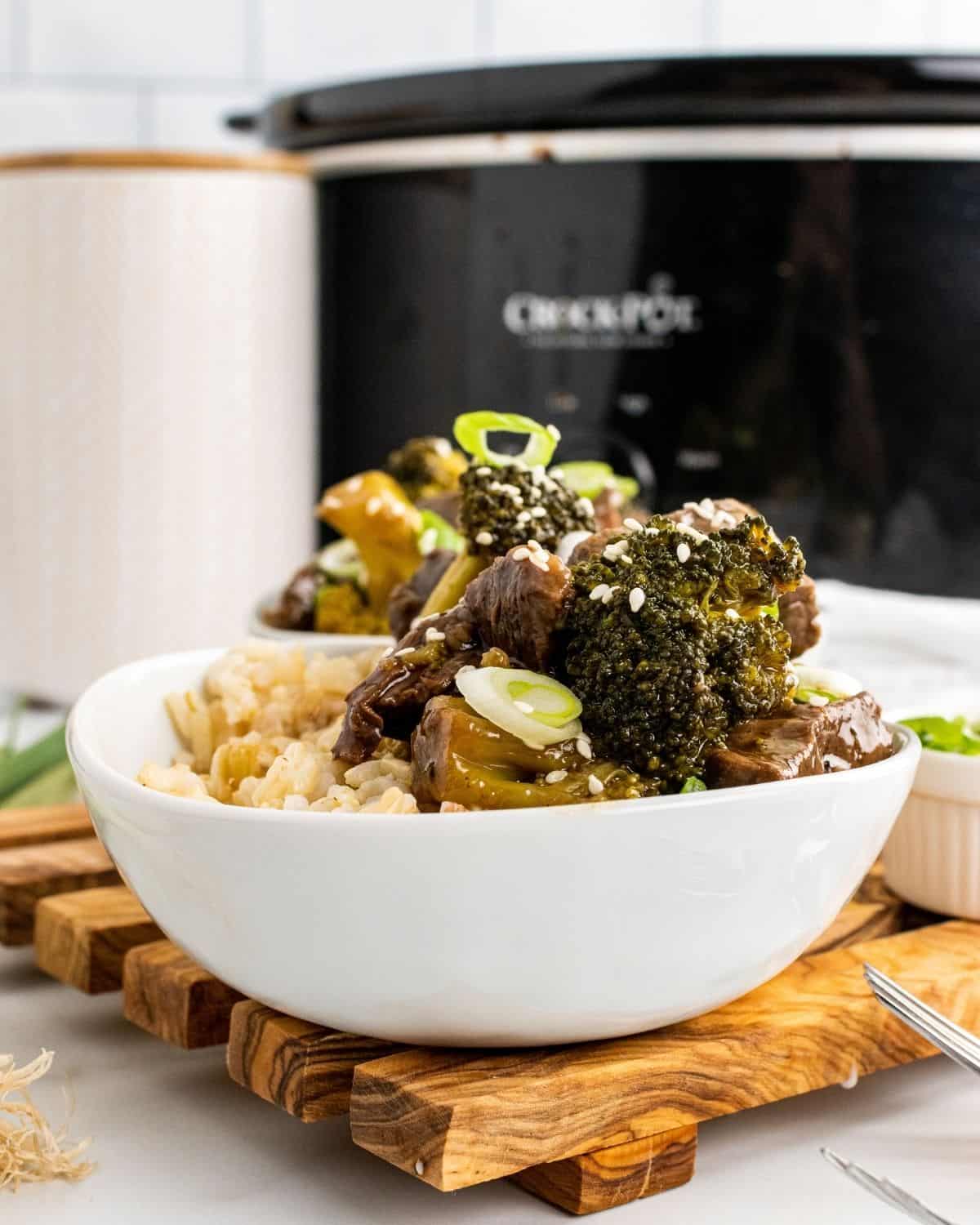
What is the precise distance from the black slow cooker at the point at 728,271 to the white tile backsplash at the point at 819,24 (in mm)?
861

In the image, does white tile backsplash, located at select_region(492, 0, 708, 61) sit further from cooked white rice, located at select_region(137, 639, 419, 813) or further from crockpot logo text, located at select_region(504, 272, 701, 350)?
cooked white rice, located at select_region(137, 639, 419, 813)

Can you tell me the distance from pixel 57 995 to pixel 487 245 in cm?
105

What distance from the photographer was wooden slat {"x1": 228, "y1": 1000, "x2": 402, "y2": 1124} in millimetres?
691

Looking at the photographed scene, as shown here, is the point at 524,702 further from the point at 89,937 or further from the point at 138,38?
the point at 138,38

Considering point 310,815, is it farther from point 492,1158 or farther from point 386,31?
point 386,31

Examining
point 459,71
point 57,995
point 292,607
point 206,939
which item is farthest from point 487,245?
point 206,939

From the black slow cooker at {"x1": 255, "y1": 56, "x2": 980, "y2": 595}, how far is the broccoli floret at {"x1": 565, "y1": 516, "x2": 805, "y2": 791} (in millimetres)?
978

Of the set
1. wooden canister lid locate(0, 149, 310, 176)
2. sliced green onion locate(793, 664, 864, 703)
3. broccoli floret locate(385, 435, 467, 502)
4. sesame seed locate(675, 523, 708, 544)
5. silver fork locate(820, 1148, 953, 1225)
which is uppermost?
wooden canister lid locate(0, 149, 310, 176)

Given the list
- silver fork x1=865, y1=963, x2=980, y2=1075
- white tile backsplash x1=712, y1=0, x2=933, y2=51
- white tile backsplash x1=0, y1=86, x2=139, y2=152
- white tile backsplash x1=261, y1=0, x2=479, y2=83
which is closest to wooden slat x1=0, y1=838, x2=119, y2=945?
silver fork x1=865, y1=963, x2=980, y2=1075

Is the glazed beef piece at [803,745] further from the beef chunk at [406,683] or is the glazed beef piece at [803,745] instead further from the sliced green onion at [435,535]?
the sliced green onion at [435,535]

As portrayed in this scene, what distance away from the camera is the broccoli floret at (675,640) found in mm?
691

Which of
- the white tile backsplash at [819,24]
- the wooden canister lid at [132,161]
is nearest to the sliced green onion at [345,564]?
the wooden canister lid at [132,161]

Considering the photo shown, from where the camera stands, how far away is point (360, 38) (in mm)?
2344

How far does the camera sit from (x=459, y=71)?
1670mm
